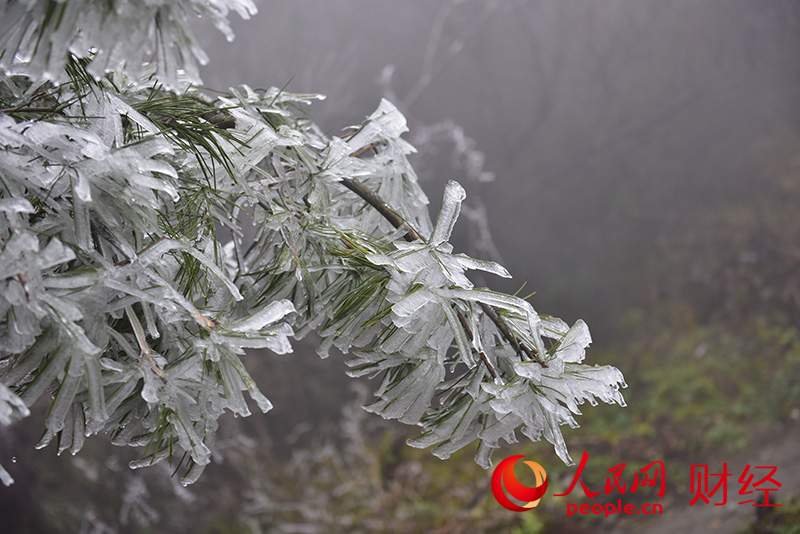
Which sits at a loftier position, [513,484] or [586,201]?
[586,201]

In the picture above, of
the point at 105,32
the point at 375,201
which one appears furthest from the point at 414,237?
the point at 105,32

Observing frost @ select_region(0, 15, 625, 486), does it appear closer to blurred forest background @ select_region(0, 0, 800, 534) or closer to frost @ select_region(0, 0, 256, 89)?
frost @ select_region(0, 0, 256, 89)

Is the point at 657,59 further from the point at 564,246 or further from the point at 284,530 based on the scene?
the point at 284,530

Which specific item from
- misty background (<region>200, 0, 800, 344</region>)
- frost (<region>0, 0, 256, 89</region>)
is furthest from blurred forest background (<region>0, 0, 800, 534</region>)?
frost (<region>0, 0, 256, 89</region>)

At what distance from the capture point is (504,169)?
3840mm

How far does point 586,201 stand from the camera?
12.5ft

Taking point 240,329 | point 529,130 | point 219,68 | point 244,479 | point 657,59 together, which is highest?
point 657,59

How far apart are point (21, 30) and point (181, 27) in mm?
112

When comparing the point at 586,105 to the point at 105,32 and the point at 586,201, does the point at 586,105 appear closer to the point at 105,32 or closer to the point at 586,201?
the point at 586,201

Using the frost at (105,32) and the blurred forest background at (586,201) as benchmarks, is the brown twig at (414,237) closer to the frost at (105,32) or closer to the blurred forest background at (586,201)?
the frost at (105,32)

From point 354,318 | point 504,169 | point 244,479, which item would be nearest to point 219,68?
point 504,169

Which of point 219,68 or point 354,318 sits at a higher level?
point 219,68

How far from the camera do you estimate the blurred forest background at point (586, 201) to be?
9.21ft

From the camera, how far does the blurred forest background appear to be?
2.81m
